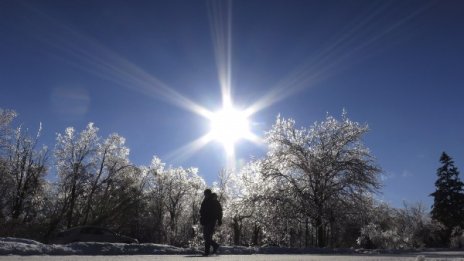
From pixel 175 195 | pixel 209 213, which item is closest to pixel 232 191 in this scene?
pixel 175 195

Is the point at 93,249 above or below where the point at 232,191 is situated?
below

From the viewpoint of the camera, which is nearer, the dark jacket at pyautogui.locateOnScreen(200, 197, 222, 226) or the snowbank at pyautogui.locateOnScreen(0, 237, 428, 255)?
the snowbank at pyautogui.locateOnScreen(0, 237, 428, 255)

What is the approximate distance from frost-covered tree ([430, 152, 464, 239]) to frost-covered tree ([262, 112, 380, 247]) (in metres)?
46.8

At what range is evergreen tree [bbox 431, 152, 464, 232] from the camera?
244 feet

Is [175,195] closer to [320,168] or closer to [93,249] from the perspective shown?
[320,168]

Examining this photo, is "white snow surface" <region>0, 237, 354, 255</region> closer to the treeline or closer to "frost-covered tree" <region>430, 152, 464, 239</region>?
the treeline

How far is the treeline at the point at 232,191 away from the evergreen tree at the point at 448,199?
4431 mm

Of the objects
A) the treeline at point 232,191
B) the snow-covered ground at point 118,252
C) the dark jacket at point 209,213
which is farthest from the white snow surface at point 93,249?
the treeline at point 232,191

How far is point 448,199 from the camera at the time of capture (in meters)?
76.0

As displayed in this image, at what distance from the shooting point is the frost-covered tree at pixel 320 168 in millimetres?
34250

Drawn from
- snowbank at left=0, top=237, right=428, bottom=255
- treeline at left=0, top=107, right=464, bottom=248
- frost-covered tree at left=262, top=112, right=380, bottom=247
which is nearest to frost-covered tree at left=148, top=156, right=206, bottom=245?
treeline at left=0, top=107, right=464, bottom=248

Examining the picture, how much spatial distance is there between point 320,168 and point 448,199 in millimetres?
51428

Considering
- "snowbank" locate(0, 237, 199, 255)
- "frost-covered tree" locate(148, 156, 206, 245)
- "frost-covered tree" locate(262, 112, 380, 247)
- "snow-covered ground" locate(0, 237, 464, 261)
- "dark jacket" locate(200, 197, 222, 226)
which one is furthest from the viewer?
"frost-covered tree" locate(148, 156, 206, 245)

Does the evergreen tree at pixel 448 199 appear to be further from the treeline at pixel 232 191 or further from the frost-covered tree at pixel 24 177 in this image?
the frost-covered tree at pixel 24 177
